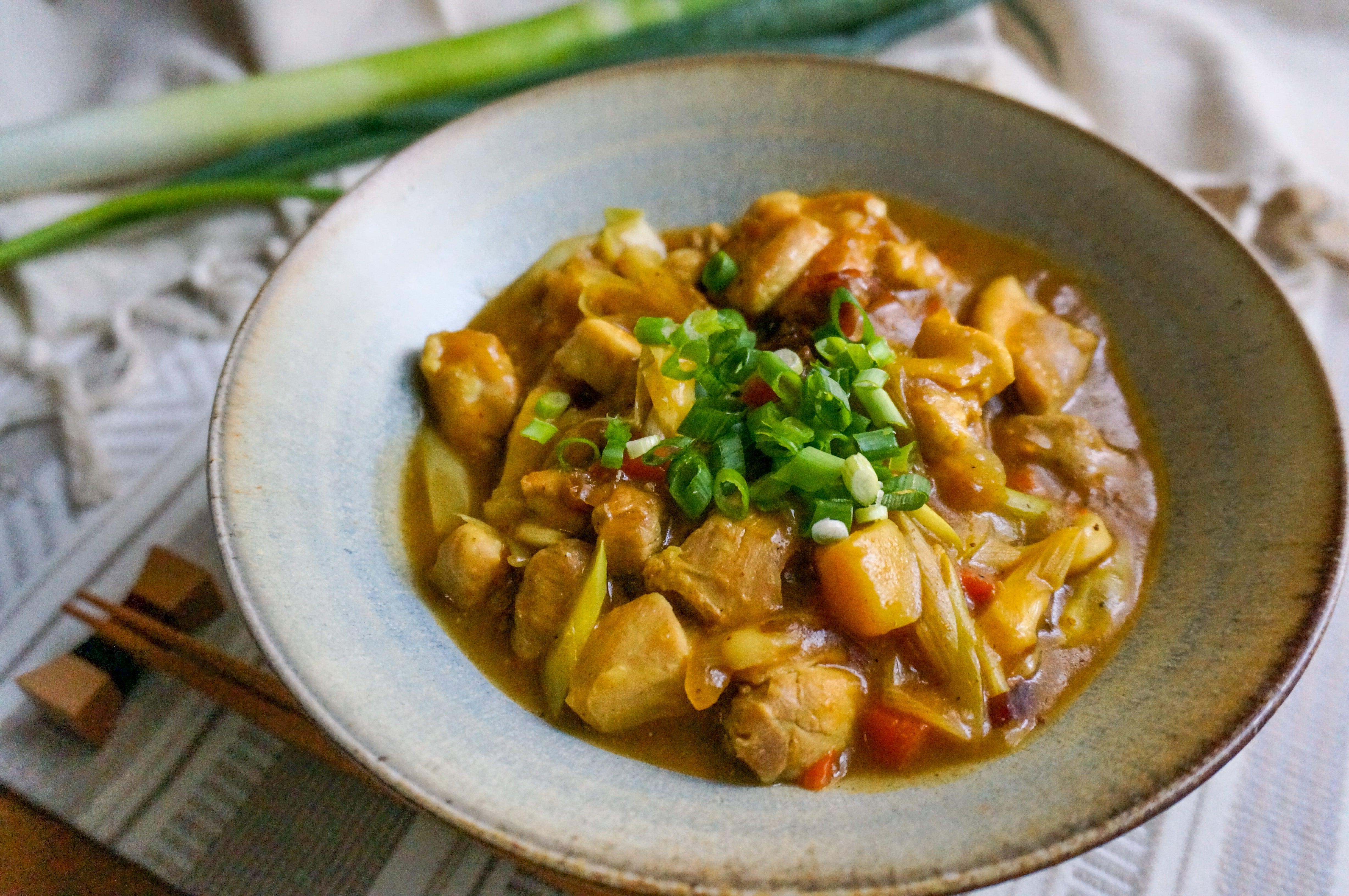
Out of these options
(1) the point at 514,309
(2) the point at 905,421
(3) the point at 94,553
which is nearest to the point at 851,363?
(2) the point at 905,421

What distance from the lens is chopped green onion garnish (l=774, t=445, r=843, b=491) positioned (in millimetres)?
2150

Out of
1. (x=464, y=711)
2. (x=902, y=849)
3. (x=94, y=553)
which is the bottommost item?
(x=94, y=553)

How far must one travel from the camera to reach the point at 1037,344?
2.65 metres

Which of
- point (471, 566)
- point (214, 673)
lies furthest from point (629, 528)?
point (214, 673)

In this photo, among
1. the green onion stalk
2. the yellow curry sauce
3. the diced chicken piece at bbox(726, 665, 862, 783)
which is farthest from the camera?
the green onion stalk

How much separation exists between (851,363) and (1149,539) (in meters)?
0.88

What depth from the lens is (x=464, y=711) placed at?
202 cm

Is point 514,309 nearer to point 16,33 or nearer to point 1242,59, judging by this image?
point 16,33

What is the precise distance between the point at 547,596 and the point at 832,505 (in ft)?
2.25

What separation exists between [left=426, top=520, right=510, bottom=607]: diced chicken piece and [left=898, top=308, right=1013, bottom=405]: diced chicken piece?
1.12 metres

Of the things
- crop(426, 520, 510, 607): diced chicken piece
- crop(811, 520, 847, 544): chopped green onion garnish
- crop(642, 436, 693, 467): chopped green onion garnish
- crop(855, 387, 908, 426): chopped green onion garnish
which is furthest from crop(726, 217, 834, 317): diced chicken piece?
crop(426, 520, 510, 607): diced chicken piece

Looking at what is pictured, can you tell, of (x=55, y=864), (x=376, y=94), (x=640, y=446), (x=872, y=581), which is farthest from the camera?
(x=376, y=94)

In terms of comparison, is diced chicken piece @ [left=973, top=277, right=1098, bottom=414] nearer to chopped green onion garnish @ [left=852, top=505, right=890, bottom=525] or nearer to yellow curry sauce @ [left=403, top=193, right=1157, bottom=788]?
yellow curry sauce @ [left=403, top=193, right=1157, bottom=788]

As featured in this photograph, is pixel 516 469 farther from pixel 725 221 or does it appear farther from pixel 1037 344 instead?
pixel 1037 344
